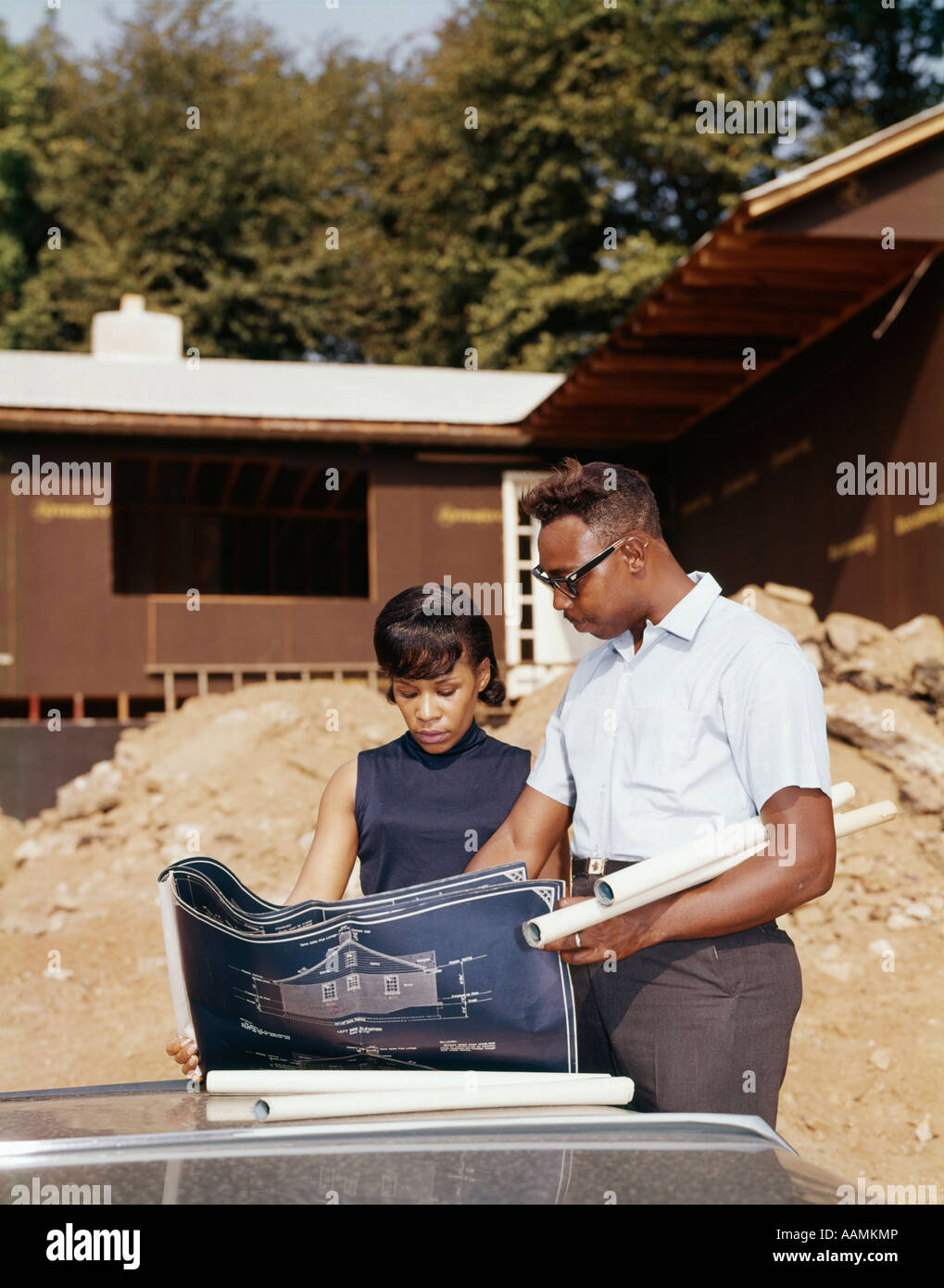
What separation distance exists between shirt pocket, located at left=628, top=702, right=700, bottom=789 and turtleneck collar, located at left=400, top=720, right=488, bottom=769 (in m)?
0.65

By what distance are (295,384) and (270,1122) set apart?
52.4 ft

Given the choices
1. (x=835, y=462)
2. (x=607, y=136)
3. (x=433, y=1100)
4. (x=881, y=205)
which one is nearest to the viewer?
(x=433, y=1100)

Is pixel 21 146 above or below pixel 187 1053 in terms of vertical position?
above

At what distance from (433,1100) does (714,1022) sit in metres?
0.70

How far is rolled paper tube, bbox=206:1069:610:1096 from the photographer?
1.97 metres

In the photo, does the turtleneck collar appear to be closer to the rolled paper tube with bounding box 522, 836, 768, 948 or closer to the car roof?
the rolled paper tube with bounding box 522, 836, 768, 948

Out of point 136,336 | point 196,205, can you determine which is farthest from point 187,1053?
point 196,205

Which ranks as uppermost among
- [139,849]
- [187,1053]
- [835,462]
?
[835,462]

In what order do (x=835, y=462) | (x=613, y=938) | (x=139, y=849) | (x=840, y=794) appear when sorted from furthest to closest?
1. (x=835, y=462)
2. (x=139, y=849)
3. (x=840, y=794)
4. (x=613, y=938)

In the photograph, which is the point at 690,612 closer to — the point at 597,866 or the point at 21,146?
the point at 597,866

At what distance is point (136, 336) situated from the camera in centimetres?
1872

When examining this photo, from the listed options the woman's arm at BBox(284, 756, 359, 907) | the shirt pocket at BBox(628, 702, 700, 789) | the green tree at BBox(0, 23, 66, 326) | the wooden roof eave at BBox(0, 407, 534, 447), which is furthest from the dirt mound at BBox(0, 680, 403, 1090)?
the green tree at BBox(0, 23, 66, 326)
